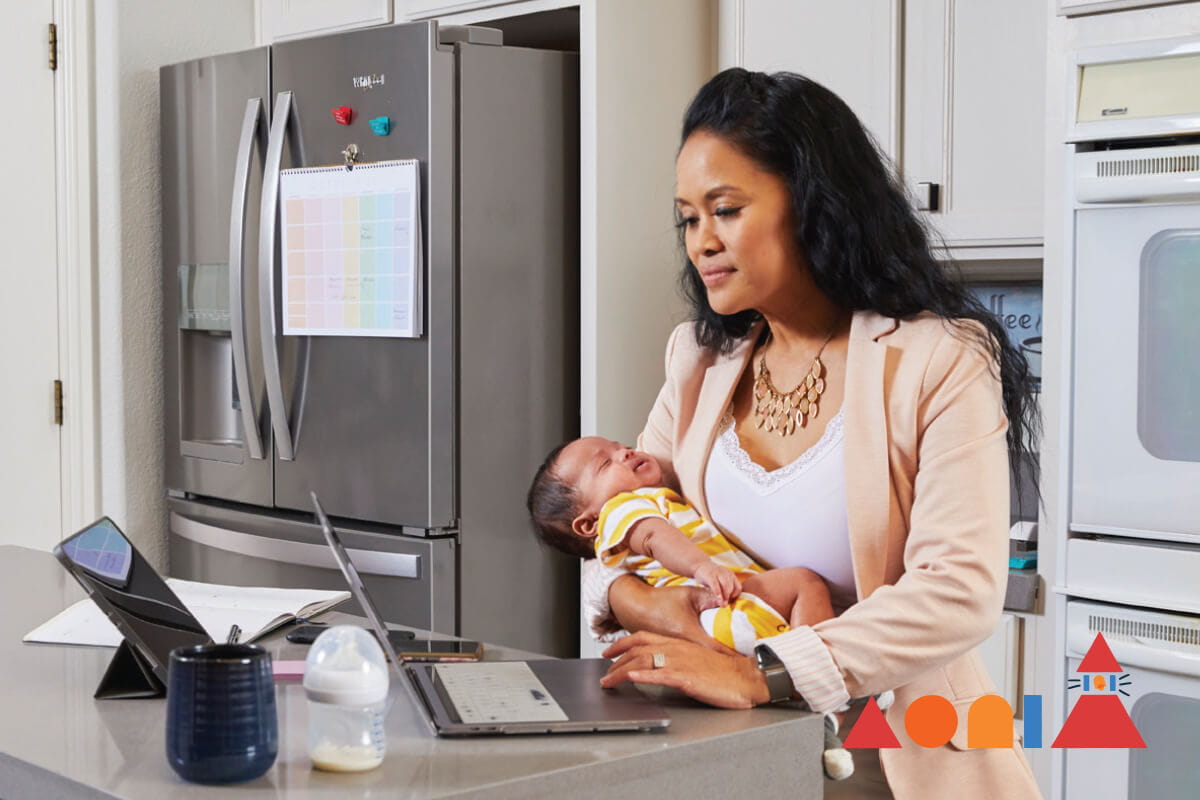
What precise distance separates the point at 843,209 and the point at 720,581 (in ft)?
1.43

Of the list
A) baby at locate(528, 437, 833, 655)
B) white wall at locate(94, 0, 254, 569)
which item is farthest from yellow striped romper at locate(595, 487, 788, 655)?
white wall at locate(94, 0, 254, 569)

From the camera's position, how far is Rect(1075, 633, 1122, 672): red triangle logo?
87.1 inches

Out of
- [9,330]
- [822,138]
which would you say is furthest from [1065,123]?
[9,330]

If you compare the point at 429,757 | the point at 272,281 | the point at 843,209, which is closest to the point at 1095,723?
the point at 843,209

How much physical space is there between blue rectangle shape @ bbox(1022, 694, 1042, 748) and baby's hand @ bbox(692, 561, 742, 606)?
3.64 ft

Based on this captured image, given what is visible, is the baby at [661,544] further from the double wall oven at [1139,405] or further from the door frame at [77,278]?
the door frame at [77,278]

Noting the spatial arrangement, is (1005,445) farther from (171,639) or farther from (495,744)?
(171,639)

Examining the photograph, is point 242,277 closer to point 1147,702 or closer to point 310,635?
point 310,635

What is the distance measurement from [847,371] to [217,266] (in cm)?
213

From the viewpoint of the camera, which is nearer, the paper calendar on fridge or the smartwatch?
the smartwatch

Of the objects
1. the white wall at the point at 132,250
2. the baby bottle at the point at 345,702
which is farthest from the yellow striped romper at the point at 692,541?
the white wall at the point at 132,250

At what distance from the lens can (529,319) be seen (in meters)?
2.80

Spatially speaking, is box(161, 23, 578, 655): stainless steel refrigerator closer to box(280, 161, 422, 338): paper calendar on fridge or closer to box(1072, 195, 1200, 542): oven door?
box(280, 161, 422, 338): paper calendar on fridge

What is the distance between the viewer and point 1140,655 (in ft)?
7.11
